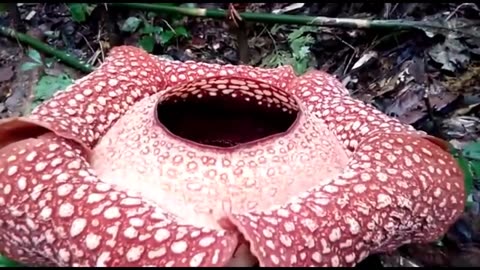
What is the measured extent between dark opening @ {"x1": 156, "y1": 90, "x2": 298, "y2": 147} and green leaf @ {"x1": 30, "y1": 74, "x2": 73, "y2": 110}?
686mm

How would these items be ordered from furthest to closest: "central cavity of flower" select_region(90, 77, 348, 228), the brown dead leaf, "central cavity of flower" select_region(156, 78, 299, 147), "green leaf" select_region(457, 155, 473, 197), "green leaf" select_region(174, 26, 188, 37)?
"green leaf" select_region(174, 26, 188, 37) < the brown dead leaf < "green leaf" select_region(457, 155, 473, 197) < "central cavity of flower" select_region(156, 78, 299, 147) < "central cavity of flower" select_region(90, 77, 348, 228)

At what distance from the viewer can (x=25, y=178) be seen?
4.89ft

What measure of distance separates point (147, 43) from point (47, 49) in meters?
0.39

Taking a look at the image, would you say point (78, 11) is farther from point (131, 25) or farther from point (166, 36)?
point (166, 36)

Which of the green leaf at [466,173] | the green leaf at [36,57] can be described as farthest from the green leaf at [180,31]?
the green leaf at [466,173]

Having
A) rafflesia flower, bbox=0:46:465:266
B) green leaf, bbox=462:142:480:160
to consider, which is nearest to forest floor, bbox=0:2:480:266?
green leaf, bbox=462:142:480:160

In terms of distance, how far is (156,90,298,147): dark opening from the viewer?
1.77 metres

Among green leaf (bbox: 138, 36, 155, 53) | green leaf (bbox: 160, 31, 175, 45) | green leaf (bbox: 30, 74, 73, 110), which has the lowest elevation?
green leaf (bbox: 138, 36, 155, 53)

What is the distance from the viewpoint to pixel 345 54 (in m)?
2.86

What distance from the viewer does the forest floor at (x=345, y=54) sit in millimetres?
2244

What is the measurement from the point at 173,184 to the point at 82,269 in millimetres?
214

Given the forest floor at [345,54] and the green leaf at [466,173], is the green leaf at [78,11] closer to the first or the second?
the forest floor at [345,54]

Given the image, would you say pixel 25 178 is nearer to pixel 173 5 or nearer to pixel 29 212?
pixel 29 212

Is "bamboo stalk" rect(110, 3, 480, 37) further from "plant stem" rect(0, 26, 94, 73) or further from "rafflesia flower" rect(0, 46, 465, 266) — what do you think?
"rafflesia flower" rect(0, 46, 465, 266)
